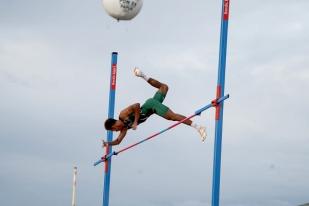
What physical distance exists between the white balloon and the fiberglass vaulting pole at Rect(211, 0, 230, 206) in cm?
208

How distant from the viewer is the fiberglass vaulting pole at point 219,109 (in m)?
12.9

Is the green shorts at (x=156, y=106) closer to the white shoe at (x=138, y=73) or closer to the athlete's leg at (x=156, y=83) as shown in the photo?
the athlete's leg at (x=156, y=83)

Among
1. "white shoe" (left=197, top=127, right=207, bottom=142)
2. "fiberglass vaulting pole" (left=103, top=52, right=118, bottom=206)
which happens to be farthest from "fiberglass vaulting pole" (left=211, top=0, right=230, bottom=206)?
"fiberglass vaulting pole" (left=103, top=52, right=118, bottom=206)

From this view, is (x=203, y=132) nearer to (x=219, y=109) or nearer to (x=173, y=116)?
(x=173, y=116)

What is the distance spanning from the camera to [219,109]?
513 inches

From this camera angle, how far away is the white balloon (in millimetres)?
14633

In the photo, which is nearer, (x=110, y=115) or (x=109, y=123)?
(x=109, y=123)

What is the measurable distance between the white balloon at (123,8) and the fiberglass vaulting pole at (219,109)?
2077 mm

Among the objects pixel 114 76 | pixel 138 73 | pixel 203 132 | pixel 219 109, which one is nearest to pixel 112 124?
pixel 138 73

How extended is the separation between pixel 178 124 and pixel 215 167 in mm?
1697

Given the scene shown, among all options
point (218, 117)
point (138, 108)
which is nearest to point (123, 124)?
point (138, 108)

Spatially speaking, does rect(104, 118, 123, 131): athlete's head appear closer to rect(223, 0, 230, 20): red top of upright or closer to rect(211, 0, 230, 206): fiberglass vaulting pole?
rect(211, 0, 230, 206): fiberglass vaulting pole

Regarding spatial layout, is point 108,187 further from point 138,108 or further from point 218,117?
point 218,117

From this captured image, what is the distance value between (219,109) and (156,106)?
2.13 meters
